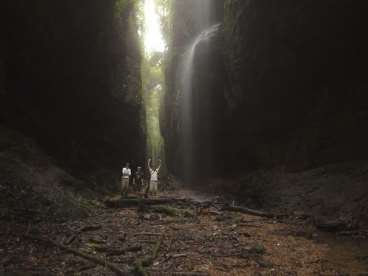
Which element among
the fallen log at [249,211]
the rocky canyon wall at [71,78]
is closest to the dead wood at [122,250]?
the fallen log at [249,211]

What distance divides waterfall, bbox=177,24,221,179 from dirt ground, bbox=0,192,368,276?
2030 cm

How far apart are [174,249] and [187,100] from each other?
80.9 feet

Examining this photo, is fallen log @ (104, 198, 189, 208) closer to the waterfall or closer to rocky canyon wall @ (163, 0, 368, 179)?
rocky canyon wall @ (163, 0, 368, 179)

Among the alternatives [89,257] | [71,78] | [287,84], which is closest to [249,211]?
[287,84]

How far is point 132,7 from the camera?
30.2 metres

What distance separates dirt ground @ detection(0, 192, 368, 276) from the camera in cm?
714

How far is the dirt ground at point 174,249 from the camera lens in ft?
23.4

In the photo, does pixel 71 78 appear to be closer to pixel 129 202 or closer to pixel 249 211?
pixel 129 202

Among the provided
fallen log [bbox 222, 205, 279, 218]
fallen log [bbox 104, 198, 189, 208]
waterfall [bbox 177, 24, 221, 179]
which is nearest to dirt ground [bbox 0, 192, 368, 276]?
fallen log [bbox 222, 205, 279, 218]

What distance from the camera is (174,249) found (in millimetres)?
8805

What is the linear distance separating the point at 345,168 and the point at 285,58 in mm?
7316

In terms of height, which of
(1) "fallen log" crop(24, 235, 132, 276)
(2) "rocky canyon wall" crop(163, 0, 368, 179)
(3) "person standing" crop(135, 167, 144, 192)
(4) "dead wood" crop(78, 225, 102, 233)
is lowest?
(1) "fallen log" crop(24, 235, 132, 276)

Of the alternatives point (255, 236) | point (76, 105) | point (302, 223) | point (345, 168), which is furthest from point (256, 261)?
point (76, 105)

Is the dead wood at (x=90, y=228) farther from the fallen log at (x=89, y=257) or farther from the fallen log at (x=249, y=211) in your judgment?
the fallen log at (x=249, y=211)
